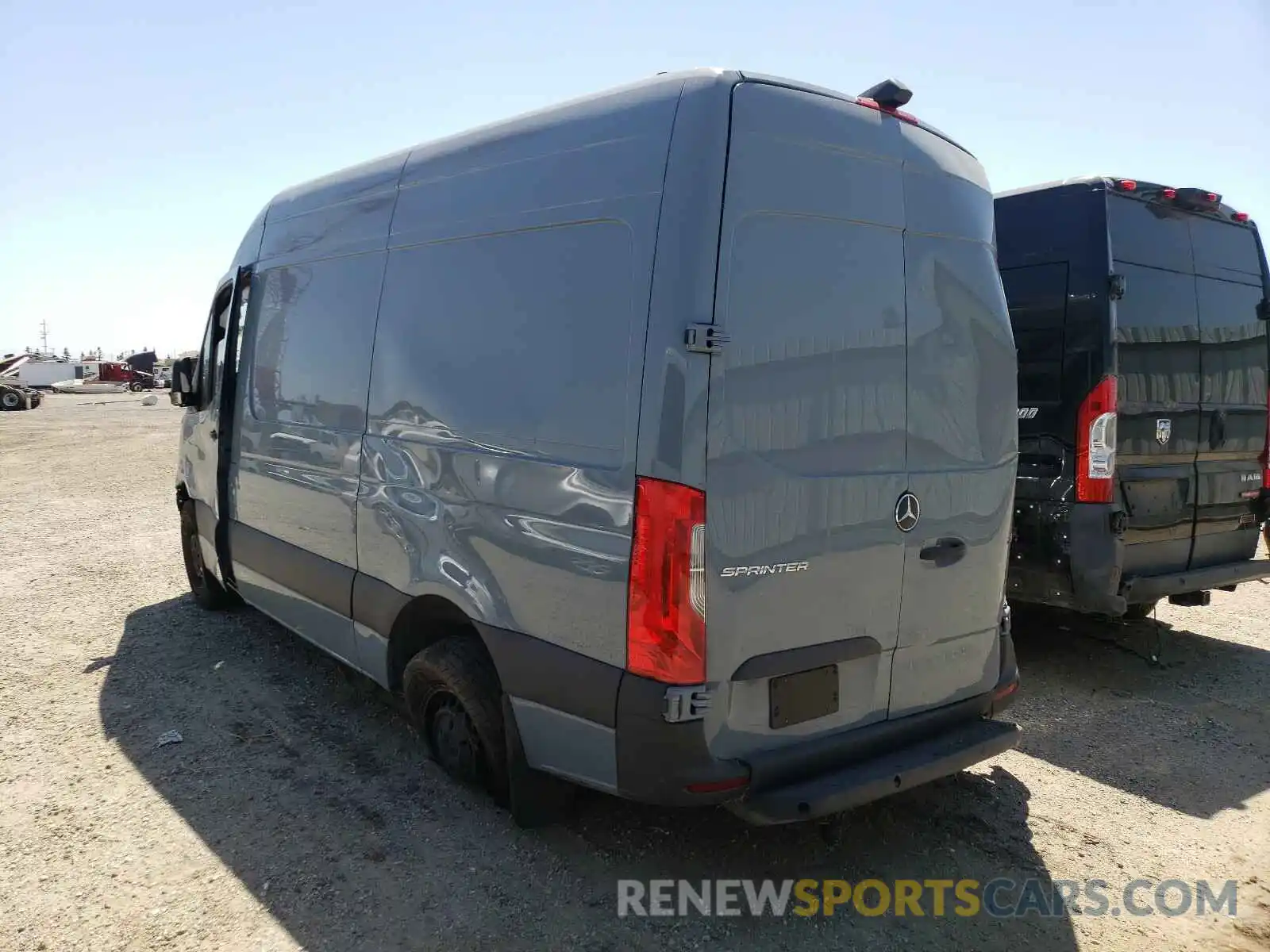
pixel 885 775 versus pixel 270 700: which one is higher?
pixel 885 775

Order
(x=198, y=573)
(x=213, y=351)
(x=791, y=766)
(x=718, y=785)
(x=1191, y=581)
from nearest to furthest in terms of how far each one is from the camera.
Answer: (x=718, y=785) → (x=791, y=766) → (x=1191, y=581) → (x=213, y=351) → (x=198, y=573)

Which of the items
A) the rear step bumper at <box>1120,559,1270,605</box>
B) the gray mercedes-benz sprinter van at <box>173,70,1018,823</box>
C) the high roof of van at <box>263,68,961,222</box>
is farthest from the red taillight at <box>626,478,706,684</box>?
the rear step bumper at <box>1120,559,1270,605</box>

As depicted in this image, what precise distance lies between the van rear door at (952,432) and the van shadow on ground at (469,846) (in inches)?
23.0

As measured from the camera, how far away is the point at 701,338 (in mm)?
A: 2688

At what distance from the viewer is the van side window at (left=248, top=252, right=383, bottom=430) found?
414cm

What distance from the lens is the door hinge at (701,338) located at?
2.68 metres

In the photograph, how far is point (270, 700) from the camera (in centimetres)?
488

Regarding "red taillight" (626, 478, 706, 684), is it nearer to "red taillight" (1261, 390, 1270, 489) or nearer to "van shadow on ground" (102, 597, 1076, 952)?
"van shadow on ground" (102, 597, 1076, 952)

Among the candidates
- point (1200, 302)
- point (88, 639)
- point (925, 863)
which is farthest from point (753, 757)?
point (88, 639)

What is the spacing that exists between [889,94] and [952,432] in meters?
1.24

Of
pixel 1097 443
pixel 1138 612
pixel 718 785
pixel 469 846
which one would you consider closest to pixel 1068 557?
pixel 1097 443

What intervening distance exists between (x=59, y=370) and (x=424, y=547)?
248ft

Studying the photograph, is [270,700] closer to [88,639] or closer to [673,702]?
[88,639]

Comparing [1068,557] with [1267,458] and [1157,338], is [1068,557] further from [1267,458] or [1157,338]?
[1267,458]
